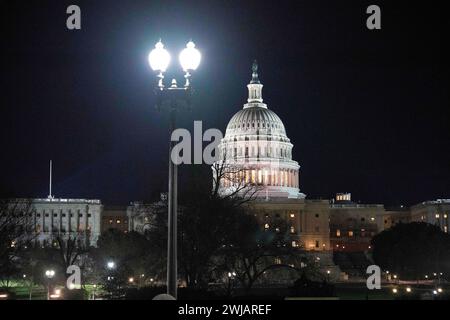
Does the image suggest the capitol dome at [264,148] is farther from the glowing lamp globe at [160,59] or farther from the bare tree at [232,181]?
the glowing lamp globe at [160,59]

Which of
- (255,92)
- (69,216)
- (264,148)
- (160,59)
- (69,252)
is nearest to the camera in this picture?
(160,59)

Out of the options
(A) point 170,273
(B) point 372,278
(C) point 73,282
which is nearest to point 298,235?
(B) point 372,278

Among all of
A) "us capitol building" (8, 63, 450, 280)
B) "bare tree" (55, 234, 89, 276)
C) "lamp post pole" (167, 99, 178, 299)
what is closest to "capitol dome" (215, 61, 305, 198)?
"us capitol building" (8, 63, 450, 280)

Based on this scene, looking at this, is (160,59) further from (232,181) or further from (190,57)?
(232,181)

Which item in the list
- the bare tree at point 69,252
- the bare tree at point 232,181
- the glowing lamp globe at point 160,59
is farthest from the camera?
the bare tree at point 69,252

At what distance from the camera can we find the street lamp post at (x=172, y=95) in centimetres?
2805

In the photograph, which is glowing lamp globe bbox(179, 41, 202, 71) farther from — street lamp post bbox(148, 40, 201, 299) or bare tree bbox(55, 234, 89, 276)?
bare tree bbox(55, 234, 89, 276)

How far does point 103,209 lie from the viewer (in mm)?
179500

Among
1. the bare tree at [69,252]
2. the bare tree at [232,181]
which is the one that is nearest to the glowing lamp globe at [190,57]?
the bare tree at [232,181]

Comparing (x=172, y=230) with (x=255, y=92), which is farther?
(x=255, y=92)

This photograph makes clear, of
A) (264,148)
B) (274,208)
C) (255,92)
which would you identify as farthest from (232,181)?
(255,92)

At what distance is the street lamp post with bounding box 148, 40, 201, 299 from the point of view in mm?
28047

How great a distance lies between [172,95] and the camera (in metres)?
28.7
